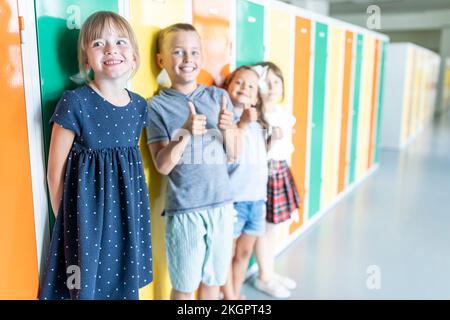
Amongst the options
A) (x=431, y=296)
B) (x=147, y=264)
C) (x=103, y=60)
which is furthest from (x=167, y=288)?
(x=431, y=296)

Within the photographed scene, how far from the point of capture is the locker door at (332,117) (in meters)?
3.71

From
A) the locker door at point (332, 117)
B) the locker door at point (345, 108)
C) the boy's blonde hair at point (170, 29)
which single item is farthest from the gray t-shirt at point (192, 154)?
the locker door at point (345, 108)

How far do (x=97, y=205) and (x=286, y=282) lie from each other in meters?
1.54

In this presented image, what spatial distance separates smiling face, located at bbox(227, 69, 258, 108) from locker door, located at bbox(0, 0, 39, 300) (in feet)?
3.43

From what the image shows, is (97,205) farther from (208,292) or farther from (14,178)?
(208,292)

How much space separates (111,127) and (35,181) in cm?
32

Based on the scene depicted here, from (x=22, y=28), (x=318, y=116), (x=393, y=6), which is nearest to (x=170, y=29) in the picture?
(x=22, y=28)

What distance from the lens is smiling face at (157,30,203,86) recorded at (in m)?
1.77

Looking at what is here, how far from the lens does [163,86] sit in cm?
192

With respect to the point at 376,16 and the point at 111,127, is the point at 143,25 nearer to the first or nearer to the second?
the point at 111,127

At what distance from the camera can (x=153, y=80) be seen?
187cm

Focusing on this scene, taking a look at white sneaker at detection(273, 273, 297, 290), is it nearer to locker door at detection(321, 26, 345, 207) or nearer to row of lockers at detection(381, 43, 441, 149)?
locker door at detection(321, 26, 345, 207)

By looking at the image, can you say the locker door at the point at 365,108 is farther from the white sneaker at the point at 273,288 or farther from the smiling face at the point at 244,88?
the smiling face at the point at 244,88

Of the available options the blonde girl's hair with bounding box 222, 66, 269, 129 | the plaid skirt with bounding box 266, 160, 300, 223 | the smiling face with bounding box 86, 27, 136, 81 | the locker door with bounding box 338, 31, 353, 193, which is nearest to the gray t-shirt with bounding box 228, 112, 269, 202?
the blonde girl's hair with bounding box 222, 66, 269, 129
